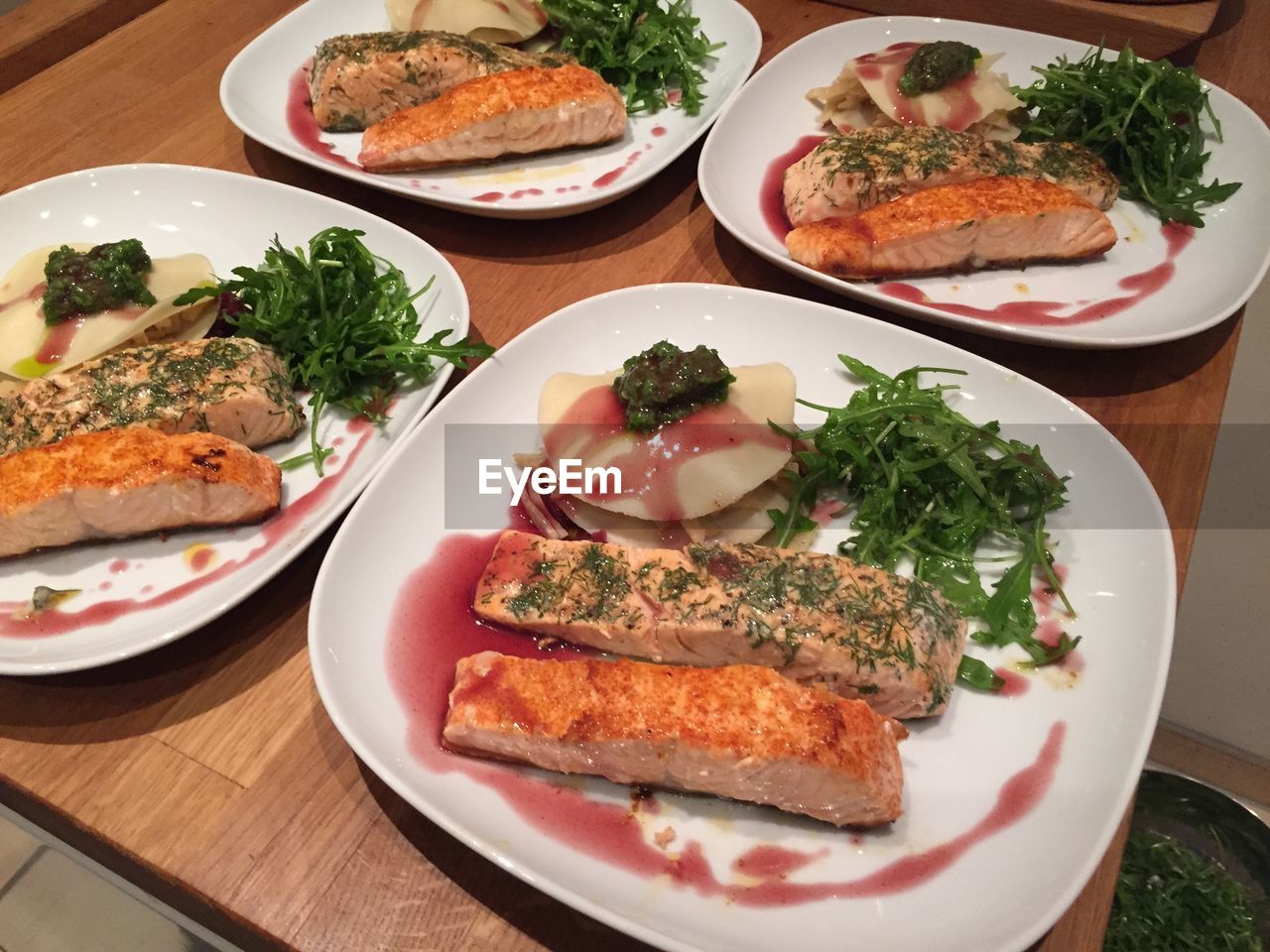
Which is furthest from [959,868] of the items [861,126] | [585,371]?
[861,126]

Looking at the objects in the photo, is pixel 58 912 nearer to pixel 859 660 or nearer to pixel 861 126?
pixel 859 660

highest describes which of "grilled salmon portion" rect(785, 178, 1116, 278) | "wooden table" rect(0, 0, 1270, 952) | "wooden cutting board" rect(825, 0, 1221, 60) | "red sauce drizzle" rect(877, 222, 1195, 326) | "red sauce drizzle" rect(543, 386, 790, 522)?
"wooden cutting board" rect(825, 0, 1221, 60)

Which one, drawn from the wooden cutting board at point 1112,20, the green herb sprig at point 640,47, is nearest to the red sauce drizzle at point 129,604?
the green herb sprig at point 640,47

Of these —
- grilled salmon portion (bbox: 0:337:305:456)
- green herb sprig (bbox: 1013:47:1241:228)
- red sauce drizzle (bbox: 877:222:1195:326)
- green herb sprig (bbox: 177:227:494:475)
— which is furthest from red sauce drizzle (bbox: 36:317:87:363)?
green herb sprig (bbox: 1013:47:1241:228)

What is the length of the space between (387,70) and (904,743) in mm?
3185

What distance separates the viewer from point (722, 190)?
3266mm

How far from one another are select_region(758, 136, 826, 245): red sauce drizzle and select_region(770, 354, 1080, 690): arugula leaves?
1.02 meters

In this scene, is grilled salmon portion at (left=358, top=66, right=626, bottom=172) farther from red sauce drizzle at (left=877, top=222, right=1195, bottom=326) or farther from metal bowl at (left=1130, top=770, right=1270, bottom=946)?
metal bowl at (left=1130, top=770, right=1270, bottom=946)

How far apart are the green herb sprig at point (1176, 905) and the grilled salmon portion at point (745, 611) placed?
6.42 ft

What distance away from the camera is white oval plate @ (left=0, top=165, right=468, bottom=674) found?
7.17ft

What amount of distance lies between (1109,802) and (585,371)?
68.7 inches

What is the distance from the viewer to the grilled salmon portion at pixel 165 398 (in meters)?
2.54

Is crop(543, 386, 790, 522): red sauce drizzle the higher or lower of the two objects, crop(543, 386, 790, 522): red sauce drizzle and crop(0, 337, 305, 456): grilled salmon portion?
the higher

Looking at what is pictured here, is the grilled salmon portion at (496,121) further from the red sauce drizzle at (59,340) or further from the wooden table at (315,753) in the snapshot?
the red sauce drizzle at (59,340)
